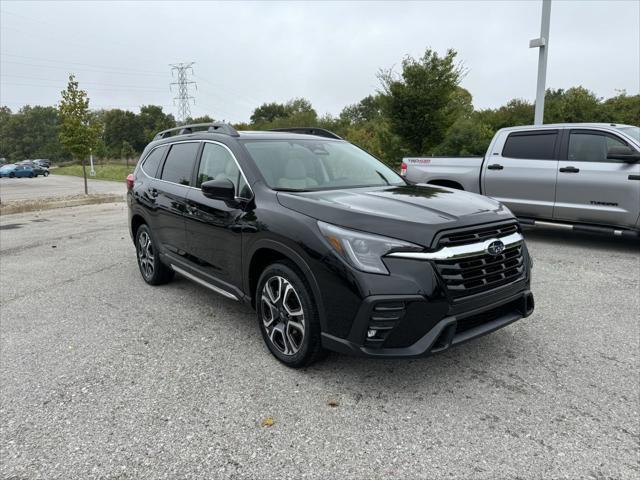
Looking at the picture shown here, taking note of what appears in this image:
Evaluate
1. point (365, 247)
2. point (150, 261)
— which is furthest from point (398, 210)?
point (150, 261)

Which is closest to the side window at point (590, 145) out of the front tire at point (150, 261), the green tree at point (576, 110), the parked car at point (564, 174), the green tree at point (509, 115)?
the parked car at point (564, 174)

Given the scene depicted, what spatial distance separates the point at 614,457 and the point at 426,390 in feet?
3.46

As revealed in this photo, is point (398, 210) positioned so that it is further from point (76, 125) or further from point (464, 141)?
point (464, 141)

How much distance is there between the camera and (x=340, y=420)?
8.84 feet

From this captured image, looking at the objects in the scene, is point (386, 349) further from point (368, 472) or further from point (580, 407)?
point (580, 407)

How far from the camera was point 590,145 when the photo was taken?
7.05m

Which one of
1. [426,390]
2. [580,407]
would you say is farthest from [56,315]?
[580,407]

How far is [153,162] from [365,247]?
12.2 feet

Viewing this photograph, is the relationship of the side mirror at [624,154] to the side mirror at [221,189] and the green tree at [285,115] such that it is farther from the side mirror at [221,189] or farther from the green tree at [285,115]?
the green tree at [285,115]

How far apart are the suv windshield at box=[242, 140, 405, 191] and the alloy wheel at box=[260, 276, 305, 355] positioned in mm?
792

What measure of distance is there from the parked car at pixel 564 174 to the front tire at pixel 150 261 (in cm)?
550

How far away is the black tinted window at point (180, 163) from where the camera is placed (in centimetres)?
455

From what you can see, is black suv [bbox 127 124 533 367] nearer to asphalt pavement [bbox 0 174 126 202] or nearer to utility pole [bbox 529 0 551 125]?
utility pole [bbox 529 0 551 125]

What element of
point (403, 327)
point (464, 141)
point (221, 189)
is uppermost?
point (464, 141)
